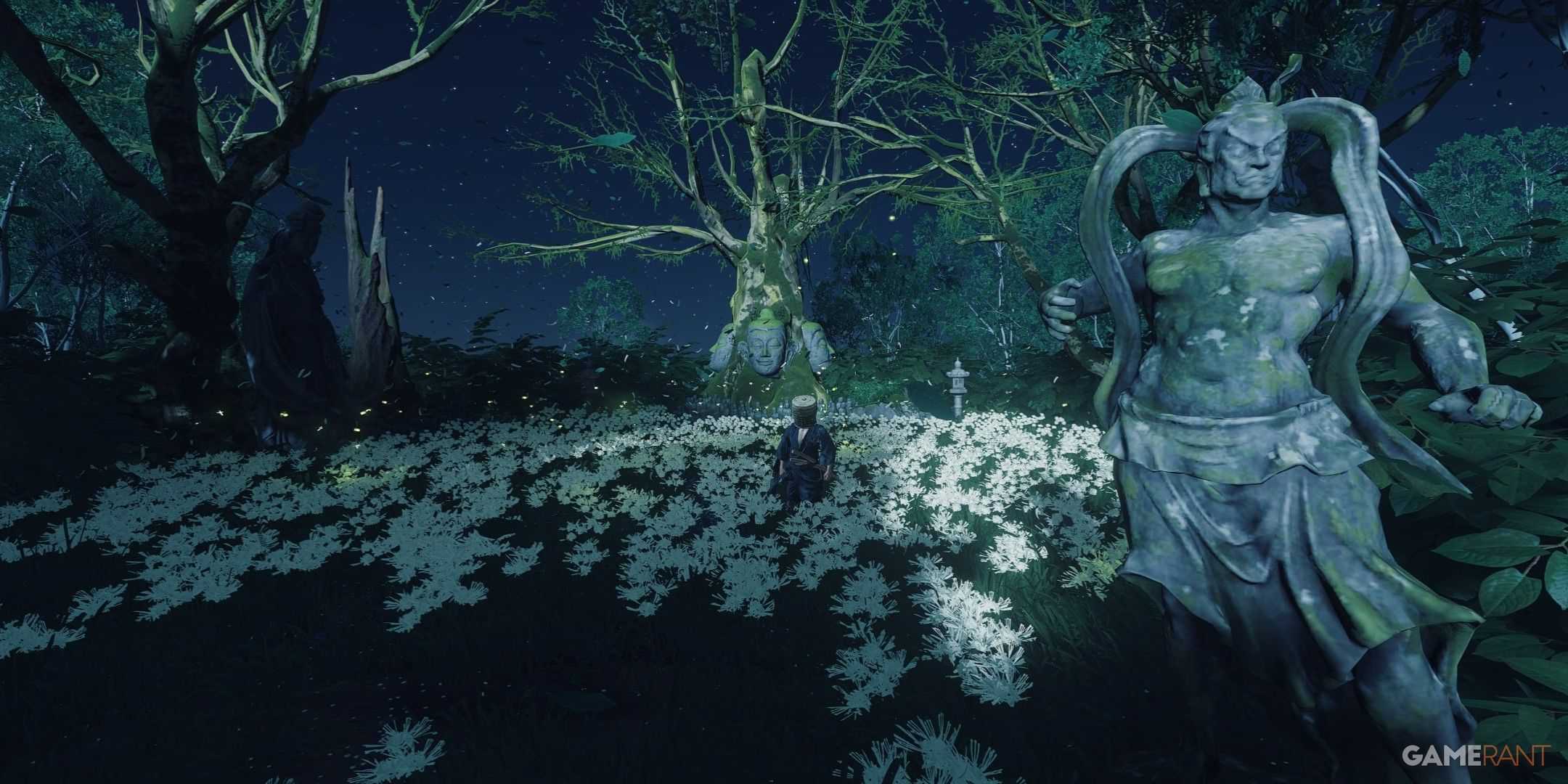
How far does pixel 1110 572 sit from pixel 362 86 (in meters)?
14.6

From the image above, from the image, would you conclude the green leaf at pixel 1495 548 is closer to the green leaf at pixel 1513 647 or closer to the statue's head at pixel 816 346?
the green leaf at pixel 1513 647

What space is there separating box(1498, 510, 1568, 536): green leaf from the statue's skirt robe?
1.20 ft

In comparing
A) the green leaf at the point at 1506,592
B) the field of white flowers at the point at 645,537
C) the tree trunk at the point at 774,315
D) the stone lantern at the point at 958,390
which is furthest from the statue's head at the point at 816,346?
the green leaf at the point at 1506,592

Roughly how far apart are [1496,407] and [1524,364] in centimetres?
85

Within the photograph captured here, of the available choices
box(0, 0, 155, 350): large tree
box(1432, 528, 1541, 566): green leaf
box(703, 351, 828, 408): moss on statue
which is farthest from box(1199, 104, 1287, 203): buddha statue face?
box(0, 0, 155, 350): large tree

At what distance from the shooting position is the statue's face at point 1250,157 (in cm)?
246

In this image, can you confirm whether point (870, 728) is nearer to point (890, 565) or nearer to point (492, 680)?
point (492, 680)

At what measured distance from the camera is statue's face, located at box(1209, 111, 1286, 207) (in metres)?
2.46

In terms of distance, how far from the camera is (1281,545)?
2482 mm

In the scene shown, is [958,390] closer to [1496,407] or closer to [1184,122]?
[1184,122]

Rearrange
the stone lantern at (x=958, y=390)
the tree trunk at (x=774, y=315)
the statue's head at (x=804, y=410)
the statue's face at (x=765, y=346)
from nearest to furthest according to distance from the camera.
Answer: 1. the statue's head at (x=804, y=410)
2. the statue's face at (x=765, y=346)
3. the tree trunk at (x=774, y=315)
4. the stone lantern at (x=958, y=390)

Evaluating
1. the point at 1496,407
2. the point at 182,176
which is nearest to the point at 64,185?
the point at 182,176

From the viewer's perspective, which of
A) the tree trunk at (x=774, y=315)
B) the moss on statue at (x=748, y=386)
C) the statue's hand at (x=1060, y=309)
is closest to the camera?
the statue's hand at (x=1060, y=309)

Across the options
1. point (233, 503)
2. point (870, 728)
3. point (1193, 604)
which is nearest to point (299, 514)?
point (233, 503)
